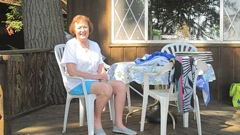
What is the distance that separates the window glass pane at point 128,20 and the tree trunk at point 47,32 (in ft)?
3.04

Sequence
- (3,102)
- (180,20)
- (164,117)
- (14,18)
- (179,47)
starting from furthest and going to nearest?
(14,18) → (180,20) → (179,47) → (164,117) → (3,102)

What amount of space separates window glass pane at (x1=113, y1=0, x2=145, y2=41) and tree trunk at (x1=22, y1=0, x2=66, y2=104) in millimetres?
928

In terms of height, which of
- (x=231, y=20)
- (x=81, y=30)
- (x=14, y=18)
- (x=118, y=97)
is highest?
(x=14, y=18)

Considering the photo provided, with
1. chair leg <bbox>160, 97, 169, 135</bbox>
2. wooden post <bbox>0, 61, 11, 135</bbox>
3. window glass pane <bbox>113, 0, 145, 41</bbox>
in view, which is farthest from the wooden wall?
wooden post <bbox>0, 61, 11, 135</bbox>

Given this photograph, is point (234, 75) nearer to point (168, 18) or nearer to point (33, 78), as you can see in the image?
point (168, 18)

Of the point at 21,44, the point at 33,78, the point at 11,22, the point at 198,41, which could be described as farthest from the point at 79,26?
the point at 21,44

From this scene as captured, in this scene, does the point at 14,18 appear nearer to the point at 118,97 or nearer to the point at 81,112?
the point at 81,112

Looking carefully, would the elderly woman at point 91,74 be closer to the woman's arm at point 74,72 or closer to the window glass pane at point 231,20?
the woman's arm at point 74,72

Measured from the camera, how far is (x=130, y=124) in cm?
410

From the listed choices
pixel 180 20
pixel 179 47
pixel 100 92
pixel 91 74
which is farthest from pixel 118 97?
pixel 180 20

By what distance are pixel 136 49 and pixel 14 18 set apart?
5049 mm

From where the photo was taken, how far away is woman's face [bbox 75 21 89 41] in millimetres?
3621

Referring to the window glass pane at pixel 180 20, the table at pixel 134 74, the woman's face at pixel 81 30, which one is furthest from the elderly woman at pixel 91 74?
the window glass pane at pixel 180 20

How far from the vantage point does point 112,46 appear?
229 inches
